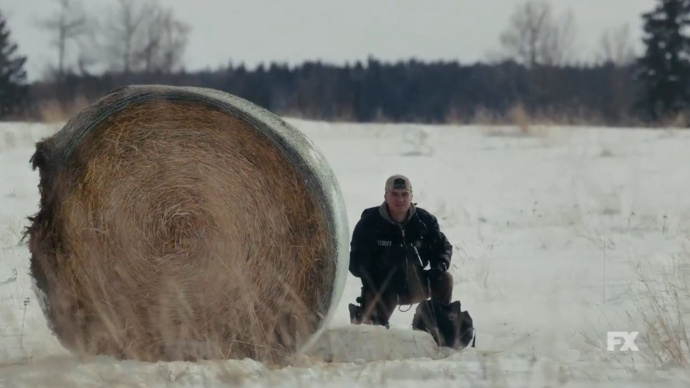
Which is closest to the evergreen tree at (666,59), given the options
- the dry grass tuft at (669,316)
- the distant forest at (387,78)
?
the distant forest at (387,78)

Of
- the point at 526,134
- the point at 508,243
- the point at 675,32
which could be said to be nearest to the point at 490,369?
the point at 508,243

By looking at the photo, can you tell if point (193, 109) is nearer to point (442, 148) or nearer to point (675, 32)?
point (442, 148)

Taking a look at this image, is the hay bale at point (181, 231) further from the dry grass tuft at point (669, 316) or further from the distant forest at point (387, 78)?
the distant forest at point (387, 78)

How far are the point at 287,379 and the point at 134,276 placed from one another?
1394 mm

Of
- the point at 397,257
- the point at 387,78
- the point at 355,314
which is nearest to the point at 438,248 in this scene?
the point at 397,257

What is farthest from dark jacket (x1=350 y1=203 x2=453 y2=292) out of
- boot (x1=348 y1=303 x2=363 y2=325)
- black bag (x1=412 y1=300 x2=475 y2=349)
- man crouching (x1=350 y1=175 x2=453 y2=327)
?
black bag (x1=412 y1=300 x2=475 y2=349)

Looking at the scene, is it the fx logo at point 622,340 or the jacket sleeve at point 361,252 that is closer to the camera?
the fx logo at point 622,340

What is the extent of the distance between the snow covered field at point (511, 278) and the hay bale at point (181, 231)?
Answer: 33cm

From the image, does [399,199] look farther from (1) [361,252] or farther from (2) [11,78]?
(2) [11,78]

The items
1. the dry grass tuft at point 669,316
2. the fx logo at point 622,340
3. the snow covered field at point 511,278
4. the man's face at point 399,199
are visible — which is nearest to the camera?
the snow covered field at point 511,278

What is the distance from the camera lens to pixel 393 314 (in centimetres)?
735

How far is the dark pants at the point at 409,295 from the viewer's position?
21.7ft

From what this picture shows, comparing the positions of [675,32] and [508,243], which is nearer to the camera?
[508,243]

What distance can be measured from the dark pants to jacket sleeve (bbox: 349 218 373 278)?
0.13m
